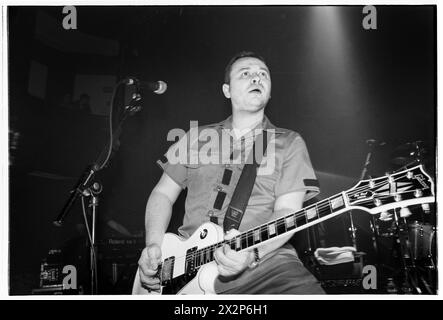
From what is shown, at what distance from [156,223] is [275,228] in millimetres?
703

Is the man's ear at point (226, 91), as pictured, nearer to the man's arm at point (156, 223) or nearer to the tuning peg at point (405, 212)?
the man's arm at point (156, 223)

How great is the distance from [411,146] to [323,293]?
0.94 m

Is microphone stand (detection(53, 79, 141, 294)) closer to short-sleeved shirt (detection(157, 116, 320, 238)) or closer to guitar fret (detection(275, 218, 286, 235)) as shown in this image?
short-sleeved shirt (detection(157, 116, 320, 238))

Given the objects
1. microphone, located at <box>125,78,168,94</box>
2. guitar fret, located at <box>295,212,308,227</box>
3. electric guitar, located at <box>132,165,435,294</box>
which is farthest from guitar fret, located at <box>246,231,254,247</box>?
microphone, located at <box>125,78,168,94</box>

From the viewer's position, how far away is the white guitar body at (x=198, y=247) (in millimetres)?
2605

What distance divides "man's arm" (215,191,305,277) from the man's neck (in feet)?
1.59

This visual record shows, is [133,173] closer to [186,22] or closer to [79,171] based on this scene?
[79,171]

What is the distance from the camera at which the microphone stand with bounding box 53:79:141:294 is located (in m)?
2.74

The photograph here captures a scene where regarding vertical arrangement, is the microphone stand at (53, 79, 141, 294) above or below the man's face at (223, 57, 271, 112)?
below

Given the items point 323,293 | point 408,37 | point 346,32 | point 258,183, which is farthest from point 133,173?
point 408,37

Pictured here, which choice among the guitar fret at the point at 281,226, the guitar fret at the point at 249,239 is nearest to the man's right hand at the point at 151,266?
the guitar fret at the point at 249,239

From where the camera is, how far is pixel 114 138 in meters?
2.83

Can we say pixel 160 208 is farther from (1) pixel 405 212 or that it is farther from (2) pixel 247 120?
(1) pixel 405 212

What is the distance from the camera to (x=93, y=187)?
108 inches
